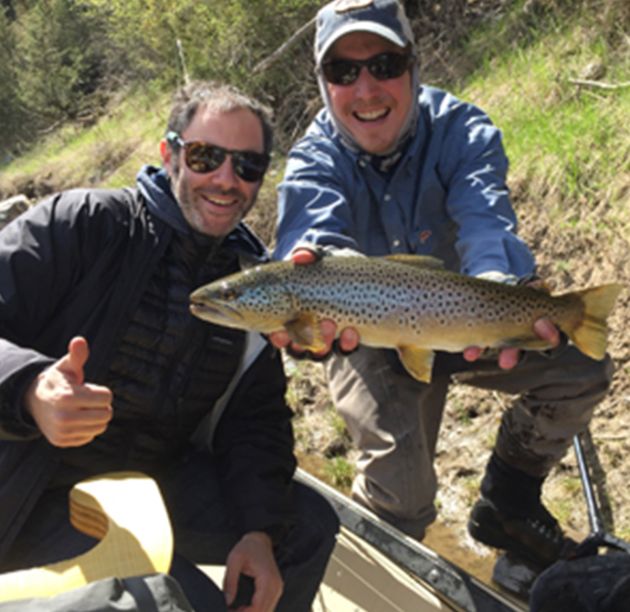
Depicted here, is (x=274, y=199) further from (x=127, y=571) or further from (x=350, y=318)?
(x=127, y=571)

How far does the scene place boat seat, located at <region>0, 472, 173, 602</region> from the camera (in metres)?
1.59

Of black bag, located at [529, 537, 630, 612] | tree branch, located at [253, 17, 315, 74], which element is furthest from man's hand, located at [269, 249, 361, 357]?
tree branch, located at [253, 17, 315, 74]

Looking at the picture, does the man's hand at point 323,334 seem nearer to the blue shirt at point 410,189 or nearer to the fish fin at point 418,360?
the fish fin at point 418,360

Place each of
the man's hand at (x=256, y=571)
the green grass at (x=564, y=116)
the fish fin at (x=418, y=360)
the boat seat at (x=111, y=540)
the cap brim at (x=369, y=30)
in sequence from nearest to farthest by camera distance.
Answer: the boat seat at (x=111, y=540), the man's hand at (x=256, y=571), the fish fin at (x=418, y=360), the cap brim at (x=369, y=30), the green grass at (x=564, y=116)

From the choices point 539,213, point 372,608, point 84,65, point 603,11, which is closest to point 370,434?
point 372,608

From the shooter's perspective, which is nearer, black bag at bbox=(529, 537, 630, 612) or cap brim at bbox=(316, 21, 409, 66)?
black bag at bbox=(529, 537, 630, 612)

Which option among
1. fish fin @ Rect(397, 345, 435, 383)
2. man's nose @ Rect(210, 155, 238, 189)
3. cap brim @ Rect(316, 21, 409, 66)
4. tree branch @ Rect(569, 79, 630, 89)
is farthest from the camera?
tree branch @ Rect(569, 79, 630, 89)

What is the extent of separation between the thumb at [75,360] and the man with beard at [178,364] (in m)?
0.48

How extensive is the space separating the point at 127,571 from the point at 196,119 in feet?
5.80

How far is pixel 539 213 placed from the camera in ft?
16.4

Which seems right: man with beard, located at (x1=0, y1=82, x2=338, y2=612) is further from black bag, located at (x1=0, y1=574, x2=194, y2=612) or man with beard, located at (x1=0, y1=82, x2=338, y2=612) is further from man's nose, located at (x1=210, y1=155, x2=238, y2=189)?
black bag, located at (x1=0, y1=574, x2=194, y2=612)

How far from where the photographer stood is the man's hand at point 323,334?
8.48 feet

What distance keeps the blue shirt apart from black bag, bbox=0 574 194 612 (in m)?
1.69

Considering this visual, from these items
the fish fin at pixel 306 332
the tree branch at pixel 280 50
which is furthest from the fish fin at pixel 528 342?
the tree branch at pixel 280 50
